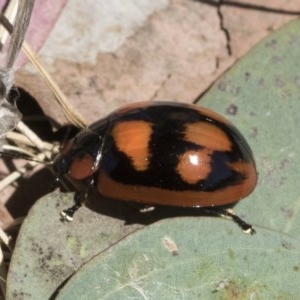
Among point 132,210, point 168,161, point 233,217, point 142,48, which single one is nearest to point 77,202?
point 132,210

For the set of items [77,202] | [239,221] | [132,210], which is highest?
[77,202]

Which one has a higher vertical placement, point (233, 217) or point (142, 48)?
point (142, 48)

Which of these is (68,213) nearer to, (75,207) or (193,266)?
(75,207)

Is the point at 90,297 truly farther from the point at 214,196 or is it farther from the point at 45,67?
the point at 45,67

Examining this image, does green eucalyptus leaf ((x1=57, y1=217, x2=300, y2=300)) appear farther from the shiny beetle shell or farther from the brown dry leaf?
the brown dry leaf

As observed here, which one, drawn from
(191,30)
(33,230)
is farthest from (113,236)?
(191,30)

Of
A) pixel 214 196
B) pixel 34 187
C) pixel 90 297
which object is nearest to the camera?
pixel 90 297

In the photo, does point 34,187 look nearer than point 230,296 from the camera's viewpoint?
No
